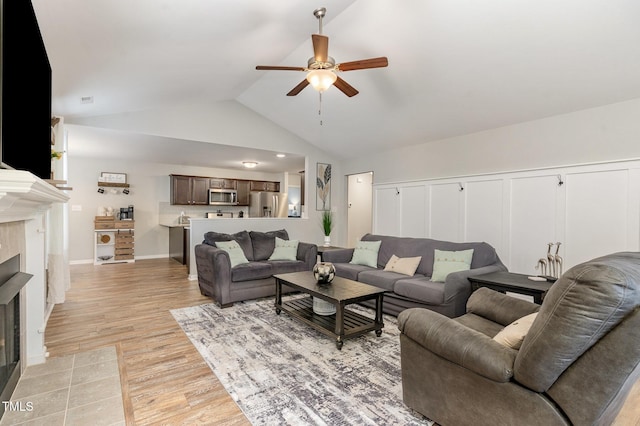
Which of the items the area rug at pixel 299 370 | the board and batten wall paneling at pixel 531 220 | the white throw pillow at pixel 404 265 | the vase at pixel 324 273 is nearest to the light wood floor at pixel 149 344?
the area rug at pixel 299 370

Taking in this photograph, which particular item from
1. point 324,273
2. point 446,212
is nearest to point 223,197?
point 446,212

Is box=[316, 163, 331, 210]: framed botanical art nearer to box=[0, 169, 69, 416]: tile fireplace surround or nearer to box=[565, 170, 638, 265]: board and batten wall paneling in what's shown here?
box=[565, 170, 638, 265]: board and batten wall paneling

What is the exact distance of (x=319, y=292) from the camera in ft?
9.71

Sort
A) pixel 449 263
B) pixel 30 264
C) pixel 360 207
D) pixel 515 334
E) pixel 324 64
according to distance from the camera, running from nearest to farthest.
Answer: pixel 515 334
pixel 30 264
pixel 324 64
pixel 449 263
pixel 360 207

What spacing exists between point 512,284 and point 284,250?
3015 millimetres

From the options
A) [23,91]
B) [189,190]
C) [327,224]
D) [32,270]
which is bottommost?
[32,270]

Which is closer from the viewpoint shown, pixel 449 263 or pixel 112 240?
pixel 449 263

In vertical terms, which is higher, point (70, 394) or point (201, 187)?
point (201, 187)

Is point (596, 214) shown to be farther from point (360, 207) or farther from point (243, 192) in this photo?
point (243, 192)

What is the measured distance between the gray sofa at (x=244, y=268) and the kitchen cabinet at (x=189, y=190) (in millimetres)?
3566

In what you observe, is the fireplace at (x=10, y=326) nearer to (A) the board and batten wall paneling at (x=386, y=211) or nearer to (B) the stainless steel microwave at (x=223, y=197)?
(A) the board and batten wall paneling at (x=386, y=211)

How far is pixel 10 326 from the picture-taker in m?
2.09

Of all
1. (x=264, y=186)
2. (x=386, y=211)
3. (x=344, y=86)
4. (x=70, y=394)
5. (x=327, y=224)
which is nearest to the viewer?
(x=70, y=394)

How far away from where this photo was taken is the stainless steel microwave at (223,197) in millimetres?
8117
